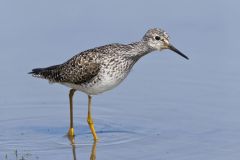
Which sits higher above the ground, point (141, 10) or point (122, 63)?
point (141, 10)

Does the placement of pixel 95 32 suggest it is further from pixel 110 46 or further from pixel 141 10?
pixel 110 46

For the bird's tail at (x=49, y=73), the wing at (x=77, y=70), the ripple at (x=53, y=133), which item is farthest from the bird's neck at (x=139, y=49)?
the bird's tail at (x=49, y=73)

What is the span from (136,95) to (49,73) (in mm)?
1764

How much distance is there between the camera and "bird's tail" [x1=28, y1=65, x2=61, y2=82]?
13508mm

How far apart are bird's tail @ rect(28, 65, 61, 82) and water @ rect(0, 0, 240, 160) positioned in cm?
63

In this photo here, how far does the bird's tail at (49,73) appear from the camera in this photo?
13.5 m

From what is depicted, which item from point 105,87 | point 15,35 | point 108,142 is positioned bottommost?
point 108,142

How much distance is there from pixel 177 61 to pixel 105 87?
3248 mm

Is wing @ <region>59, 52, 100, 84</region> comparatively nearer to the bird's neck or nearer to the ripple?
the bird's neck

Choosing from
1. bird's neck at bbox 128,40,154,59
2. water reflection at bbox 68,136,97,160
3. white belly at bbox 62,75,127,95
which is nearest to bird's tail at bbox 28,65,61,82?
white belly at bbox 62,75,127,95

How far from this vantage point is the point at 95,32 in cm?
1667

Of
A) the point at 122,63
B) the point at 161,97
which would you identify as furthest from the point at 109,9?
the point at 122,63

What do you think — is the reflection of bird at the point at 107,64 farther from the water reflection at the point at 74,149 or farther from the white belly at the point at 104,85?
the water reflection at the point at 74,149

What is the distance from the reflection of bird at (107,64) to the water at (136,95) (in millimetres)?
684
